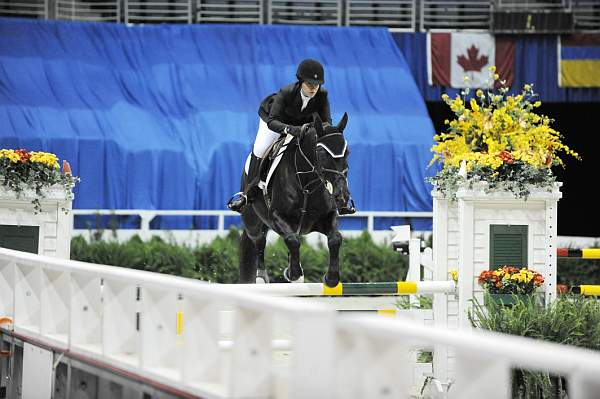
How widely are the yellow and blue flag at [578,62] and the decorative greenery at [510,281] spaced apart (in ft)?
46.0

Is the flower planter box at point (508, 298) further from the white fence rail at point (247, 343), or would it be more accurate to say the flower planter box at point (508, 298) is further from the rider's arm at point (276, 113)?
the white fence rail at point (247, 343)

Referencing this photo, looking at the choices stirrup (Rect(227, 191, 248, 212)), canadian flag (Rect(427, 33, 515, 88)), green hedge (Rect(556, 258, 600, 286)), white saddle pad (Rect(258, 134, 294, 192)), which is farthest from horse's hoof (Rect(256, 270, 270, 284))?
canadian flag (Rect(427, 33, 515, 88))

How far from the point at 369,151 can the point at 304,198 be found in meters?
12.8

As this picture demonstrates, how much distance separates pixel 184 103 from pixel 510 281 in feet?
44.2

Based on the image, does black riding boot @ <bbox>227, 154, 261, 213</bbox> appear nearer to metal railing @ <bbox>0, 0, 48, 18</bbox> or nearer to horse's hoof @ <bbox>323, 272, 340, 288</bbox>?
horse's hoof @ <bbox>323, 272, 340, 288</bbox>

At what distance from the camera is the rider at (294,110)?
729cm

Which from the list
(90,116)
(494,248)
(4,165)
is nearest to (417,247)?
(494,248)

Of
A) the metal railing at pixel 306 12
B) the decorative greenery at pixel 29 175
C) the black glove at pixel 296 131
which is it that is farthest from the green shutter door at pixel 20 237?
the metal railing at pixel 306 12

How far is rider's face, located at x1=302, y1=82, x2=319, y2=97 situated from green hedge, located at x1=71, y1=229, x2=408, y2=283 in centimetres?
629

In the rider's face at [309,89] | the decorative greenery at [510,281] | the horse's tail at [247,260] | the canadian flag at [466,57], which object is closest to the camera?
the rider's face at [309,89]

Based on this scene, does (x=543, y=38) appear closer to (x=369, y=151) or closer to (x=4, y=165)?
(x=369, y=151)

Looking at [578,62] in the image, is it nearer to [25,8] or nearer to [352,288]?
[25,8]

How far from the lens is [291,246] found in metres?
7.17

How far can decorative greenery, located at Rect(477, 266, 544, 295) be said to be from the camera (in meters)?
7.73
